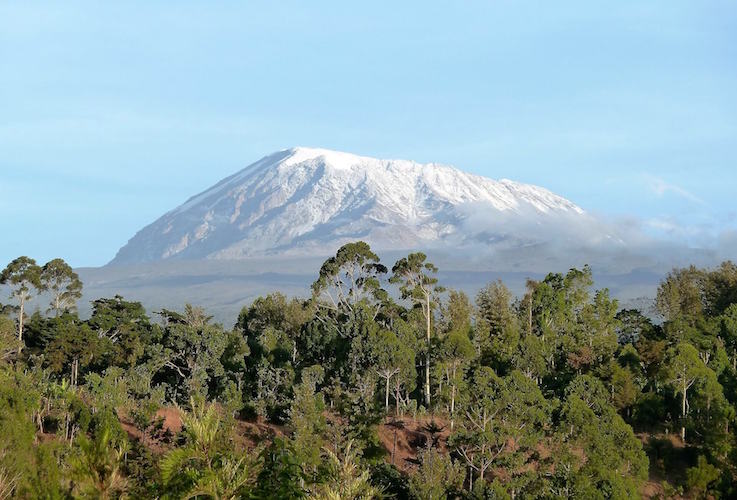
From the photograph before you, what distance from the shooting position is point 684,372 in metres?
64.4

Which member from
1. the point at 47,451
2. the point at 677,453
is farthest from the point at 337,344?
the point at 47,451

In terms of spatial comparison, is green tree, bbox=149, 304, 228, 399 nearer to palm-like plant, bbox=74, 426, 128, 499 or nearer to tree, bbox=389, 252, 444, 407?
tree, bbox=389, 252, 444, 407

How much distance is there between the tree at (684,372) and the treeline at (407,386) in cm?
14

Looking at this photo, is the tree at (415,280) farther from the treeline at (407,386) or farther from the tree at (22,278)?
the tree at (22,278)

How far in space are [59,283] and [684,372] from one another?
166 ft

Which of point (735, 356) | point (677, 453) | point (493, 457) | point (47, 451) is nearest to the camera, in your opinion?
point (47, 451)

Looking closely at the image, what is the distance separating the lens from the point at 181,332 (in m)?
63.6

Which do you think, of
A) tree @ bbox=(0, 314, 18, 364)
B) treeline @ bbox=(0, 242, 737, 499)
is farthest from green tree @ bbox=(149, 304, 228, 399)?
tree @ bbox=(0, 314, 18, 364)

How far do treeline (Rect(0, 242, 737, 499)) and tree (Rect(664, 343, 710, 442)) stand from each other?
14 cm

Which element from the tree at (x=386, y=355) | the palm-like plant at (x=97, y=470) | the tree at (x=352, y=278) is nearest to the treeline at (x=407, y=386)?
the tree at (x=386, y=355)

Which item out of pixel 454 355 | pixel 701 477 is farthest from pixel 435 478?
pixel 454 355

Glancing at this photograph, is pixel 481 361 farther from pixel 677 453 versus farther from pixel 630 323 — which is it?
pixel 630 323

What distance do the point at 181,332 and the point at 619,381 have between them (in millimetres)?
30497

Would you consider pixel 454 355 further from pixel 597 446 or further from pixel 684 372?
pixel 684 372
